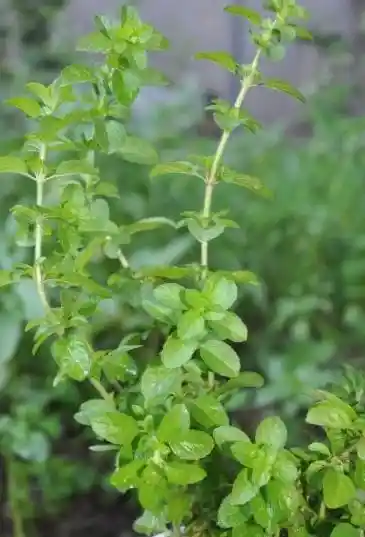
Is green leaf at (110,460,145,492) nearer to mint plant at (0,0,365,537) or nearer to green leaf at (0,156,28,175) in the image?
mint plant at (0,0,365,537)

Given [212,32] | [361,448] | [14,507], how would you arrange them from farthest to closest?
[212,32] < [14,507] < [361,448]

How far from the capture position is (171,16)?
0.81 meters

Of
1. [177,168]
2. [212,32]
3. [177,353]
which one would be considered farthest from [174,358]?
[212,32]

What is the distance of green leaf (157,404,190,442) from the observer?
15.0 inches

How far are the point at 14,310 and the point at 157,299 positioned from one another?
0.85 ft

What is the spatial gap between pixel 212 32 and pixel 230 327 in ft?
1.62

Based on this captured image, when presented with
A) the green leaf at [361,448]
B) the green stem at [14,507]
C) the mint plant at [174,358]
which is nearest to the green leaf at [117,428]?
the mint plant at [174,358]

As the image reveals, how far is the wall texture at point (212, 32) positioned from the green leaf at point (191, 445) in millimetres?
501

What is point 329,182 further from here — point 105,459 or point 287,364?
point 105,459

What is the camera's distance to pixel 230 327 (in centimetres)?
40

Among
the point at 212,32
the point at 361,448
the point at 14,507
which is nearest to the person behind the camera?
the point at 361,448

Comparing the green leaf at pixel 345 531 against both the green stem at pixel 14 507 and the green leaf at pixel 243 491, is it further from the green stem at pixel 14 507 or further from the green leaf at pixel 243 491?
the green stem at pixel 14 507

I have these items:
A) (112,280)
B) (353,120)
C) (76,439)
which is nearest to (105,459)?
(76,439)

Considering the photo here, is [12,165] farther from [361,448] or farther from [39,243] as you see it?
[361,448]
